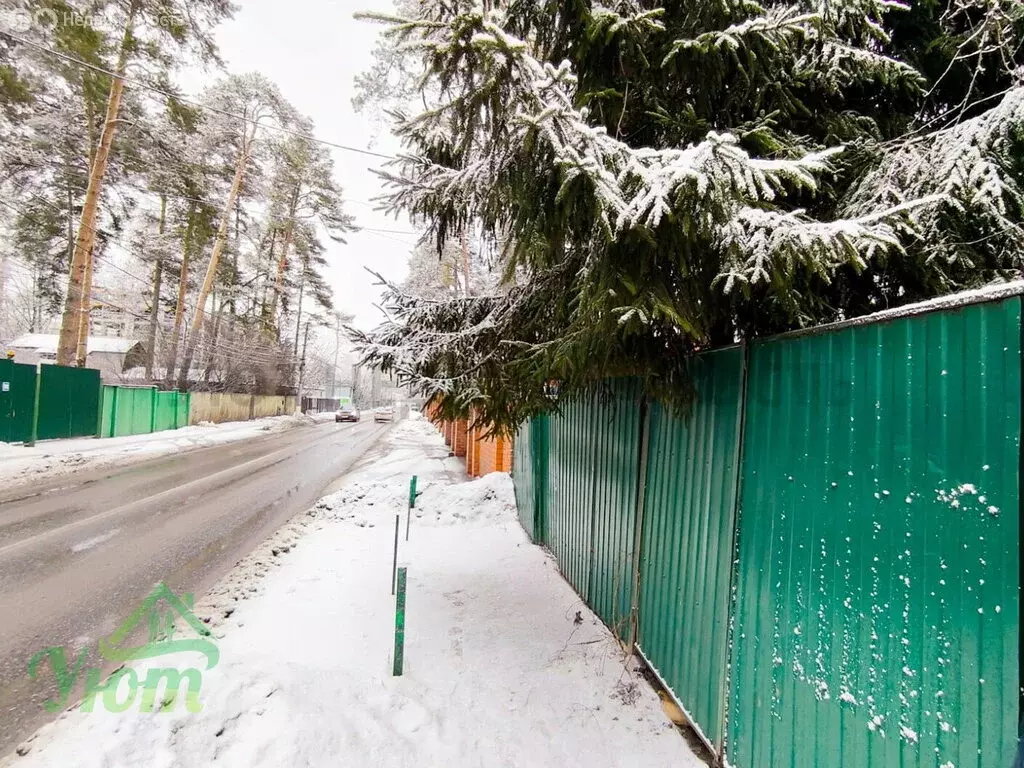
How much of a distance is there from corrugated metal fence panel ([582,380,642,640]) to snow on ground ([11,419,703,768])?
0.29 meters

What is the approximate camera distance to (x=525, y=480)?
7781 mm

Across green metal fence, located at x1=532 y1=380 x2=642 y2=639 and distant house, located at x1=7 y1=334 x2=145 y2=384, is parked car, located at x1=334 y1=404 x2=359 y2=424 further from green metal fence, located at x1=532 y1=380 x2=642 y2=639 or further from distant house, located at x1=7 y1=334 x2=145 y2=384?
green metal fence, located at x1=532 y1=380 x2=642 y2=639

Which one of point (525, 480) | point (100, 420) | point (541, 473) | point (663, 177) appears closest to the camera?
point (663, 177)

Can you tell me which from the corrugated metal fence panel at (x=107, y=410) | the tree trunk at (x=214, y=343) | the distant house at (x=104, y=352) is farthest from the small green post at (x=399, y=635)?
the distant house at (x=104, y=352)

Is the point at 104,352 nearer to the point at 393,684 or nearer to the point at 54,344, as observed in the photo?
the point at 54,344

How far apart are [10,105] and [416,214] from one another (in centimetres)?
1636

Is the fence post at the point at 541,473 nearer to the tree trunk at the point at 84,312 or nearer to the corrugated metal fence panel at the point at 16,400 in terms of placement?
the corrugated metal fence panel at the point at 16,400

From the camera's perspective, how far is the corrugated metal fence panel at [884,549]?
4.51 feet

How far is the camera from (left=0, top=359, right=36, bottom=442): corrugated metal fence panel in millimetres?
13469

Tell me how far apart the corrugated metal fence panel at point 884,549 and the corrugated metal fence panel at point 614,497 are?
1413 millimetres

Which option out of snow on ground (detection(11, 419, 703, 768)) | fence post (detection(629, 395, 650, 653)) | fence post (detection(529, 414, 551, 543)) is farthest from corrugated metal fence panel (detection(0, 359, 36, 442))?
fence post (detection(629, 395, 650, 653))

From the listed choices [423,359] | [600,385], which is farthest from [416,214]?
[600,385]

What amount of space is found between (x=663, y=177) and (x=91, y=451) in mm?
17561

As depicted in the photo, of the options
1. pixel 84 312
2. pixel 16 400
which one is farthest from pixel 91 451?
pixel 84 312
